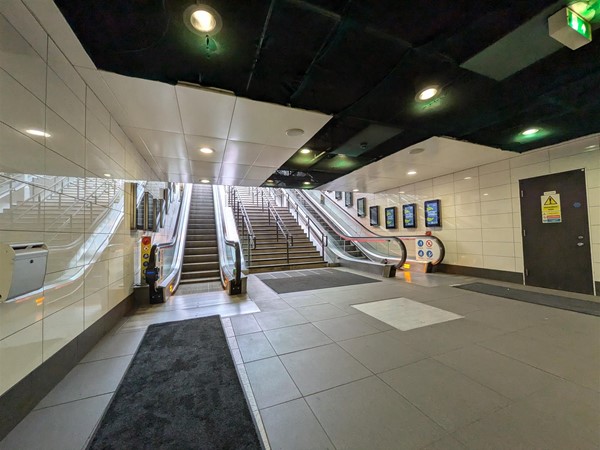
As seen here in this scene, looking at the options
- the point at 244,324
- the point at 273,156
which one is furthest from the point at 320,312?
the point at 273,156

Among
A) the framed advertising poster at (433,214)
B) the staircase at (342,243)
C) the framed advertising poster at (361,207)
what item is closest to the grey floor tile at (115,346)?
the staircase at (342,243)

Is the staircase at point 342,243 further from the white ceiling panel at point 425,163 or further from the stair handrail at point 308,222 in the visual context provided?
the white ceiling panel at point 425,163

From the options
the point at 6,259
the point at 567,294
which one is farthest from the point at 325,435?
the point at 567,294

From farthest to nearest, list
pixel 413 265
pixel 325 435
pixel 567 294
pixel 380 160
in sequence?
1. pixel 413 265
2. pixel 380 160
3. pixel 567 294
4. pixel 325 435

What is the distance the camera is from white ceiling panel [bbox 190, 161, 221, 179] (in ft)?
17.1

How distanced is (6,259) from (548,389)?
149 inches

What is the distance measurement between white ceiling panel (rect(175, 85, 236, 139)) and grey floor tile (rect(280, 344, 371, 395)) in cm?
296

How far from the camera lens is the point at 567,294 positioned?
14.0 ft

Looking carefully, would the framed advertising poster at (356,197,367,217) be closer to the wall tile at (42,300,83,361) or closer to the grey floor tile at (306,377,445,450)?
the grey floor tile at (306,377,445,450)

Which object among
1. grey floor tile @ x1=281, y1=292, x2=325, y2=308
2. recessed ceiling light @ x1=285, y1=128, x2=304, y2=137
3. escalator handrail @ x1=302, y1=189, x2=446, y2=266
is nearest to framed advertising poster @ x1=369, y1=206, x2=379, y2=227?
escalator handrail @ x1=302, y1=189, x2=446, y2=266

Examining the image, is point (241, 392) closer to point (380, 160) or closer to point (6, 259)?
point (6, 259)

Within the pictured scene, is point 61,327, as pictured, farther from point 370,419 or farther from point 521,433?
point 521,433

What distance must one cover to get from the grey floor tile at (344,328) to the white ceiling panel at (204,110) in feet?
9.94

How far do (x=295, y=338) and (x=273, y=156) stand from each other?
3.43 m
